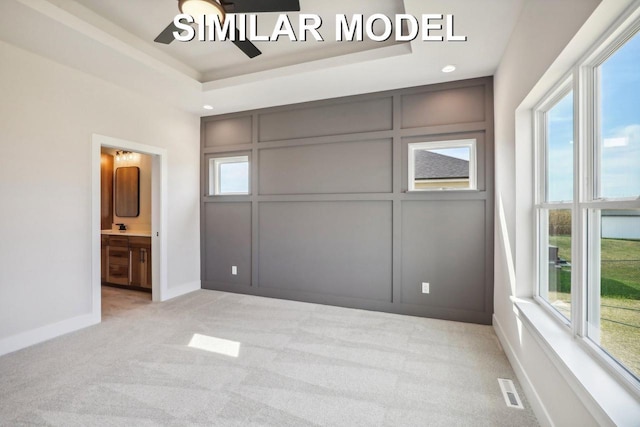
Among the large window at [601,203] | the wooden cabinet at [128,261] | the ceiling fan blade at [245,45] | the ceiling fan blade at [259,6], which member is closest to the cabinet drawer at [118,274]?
the wooden cabinet at [128,261]

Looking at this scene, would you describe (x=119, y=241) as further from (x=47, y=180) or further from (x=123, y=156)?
(x=47, y=180)

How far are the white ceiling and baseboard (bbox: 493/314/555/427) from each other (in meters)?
2.57

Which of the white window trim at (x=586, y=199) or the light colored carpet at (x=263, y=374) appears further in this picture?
the light colored carpet at (x=263, y=374)

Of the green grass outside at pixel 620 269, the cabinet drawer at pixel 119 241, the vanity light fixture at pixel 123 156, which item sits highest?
the vanity light fixture at pixel 123 156

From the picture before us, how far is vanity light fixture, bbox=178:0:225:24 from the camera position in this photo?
184 cm

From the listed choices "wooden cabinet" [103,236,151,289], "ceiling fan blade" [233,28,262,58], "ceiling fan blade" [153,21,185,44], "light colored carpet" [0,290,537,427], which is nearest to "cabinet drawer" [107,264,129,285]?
"wooden cabinet" [103,236,151,289]

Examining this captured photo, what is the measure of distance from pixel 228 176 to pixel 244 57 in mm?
1901

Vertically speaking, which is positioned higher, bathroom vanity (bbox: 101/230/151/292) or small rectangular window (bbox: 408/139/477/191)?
small rectangular window (bbox: 408/139/477/191)

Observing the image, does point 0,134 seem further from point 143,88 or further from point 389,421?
point 389,421

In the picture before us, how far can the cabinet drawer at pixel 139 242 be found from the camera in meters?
4.40

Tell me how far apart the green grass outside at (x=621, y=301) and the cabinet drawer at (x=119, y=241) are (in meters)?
5.32

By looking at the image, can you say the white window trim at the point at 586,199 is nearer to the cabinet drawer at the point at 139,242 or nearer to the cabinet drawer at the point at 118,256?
the cabinet drawer at the point at 139,242

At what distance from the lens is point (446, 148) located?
Answer: 3.42m

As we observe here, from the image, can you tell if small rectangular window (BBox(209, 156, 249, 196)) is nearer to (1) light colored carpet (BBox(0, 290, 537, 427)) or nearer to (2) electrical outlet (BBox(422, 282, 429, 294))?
(1) light colored carpet (BBox(0, 290, 537, 427))
